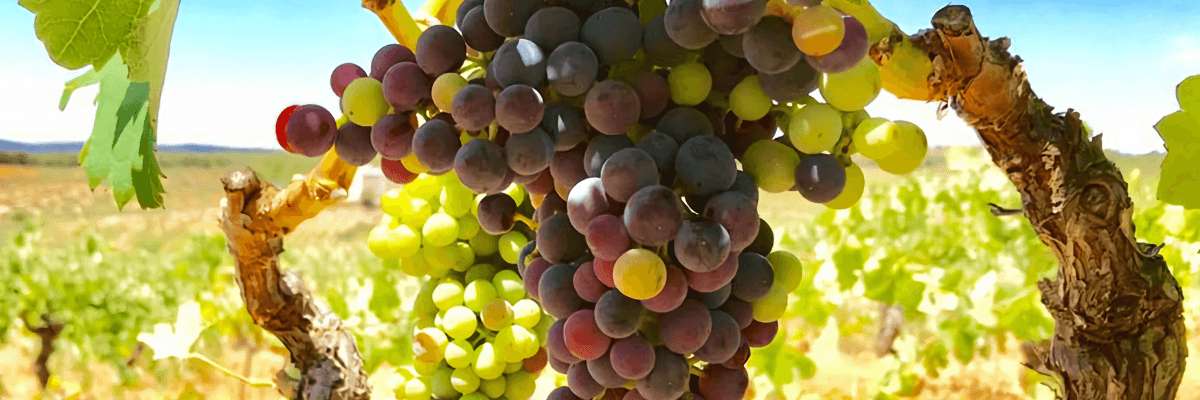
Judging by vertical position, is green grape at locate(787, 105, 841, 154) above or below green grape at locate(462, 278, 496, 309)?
above

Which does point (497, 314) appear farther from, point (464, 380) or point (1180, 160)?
point (1180, 160)

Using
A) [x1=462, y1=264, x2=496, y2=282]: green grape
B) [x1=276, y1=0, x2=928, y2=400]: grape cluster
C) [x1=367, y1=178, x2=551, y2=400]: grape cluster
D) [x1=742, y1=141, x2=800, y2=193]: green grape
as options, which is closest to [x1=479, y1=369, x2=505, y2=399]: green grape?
[x1=367, y1=178, x2=551, y2=400]: grape cluster

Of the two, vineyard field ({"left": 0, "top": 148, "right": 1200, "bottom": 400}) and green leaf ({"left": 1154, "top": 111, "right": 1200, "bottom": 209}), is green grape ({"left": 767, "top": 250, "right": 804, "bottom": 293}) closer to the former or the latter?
green leaf ({"left": 1154, "top": 111, "right": 1200, "bottom": 209})

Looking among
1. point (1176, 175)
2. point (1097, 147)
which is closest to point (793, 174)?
point (1176, 175)

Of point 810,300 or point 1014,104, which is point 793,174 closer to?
point 1014,104

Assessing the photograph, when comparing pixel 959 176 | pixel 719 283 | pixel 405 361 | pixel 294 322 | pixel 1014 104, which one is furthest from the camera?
pixel 959 176

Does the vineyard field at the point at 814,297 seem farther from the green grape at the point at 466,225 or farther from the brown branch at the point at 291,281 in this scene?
the green grape at the point at 466,225
